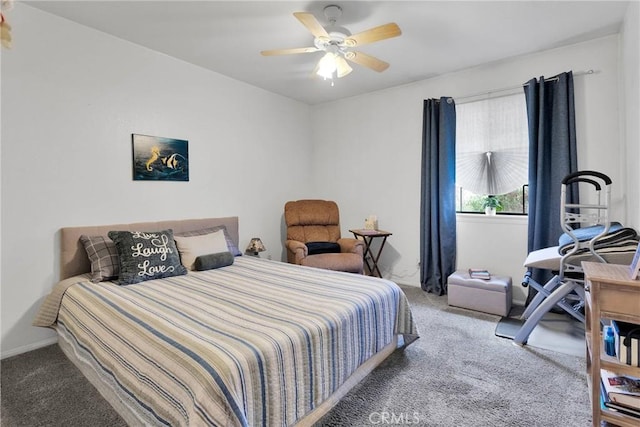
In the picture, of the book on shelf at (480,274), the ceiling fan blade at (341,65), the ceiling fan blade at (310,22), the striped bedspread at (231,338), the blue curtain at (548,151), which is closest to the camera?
the striped bedspread at (231,338)

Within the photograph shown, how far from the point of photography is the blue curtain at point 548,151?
3.03 metres

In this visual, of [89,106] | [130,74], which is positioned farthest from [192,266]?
[130,74]

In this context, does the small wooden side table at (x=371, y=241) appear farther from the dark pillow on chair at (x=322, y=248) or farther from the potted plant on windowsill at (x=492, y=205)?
the potted plant on windowsill at (x=492, y=205)

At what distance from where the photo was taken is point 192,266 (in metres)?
2.94

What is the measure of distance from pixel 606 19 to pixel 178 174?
4155 millimetres

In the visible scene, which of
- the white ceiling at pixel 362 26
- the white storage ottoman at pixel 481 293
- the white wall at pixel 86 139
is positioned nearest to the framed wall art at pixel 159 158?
the white wall at pixel 86 139

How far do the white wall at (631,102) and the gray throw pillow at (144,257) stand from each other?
3.58 metres

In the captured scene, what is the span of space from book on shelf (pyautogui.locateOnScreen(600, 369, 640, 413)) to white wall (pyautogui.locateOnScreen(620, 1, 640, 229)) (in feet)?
3.94

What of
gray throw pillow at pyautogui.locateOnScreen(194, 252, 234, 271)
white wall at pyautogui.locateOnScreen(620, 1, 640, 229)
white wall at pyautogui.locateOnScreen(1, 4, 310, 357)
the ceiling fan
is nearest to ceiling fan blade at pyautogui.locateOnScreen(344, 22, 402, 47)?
the ceiling fan

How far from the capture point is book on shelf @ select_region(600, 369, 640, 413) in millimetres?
1484

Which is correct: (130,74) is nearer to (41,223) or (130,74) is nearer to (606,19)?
(41,223)

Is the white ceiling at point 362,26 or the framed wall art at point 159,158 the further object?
the framed wall art at point 159,158

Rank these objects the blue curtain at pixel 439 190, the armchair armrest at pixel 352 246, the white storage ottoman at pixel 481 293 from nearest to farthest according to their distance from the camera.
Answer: the white storage ottoman at pixel 481 293 → the blue curtain at pixel 439 190 → the armchair armrest at pixel 352 246

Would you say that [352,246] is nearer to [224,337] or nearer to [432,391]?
[432,391]
